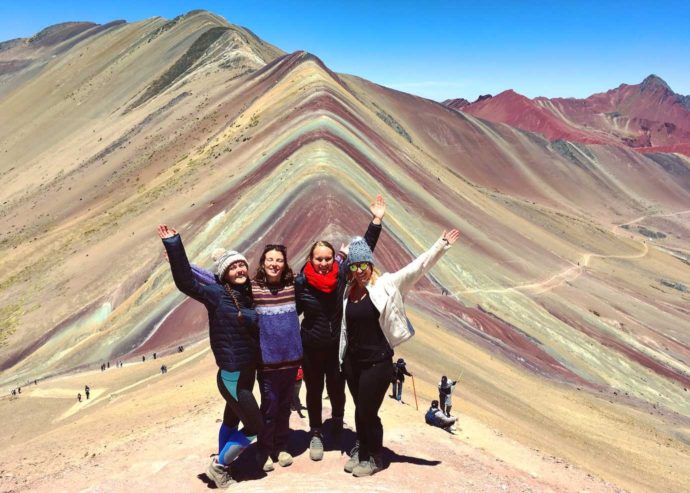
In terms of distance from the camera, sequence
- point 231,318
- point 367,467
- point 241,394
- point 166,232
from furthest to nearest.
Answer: point 367,467, point 241,394, point 231,318, point 166,232

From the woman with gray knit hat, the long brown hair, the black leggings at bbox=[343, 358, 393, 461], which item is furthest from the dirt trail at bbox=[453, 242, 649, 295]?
the long brown hair

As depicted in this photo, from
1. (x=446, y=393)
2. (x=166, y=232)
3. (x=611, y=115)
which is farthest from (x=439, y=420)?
(x=611, y=115)

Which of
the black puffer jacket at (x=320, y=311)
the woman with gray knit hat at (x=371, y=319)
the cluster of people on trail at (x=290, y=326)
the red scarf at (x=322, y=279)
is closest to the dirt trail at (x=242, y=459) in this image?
the cluster of people on trail at (x=290, y=326)

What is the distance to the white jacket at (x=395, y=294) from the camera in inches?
201

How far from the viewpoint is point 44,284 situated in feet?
93.2

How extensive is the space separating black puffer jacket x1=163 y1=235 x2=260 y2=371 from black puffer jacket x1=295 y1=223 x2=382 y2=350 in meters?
0.51

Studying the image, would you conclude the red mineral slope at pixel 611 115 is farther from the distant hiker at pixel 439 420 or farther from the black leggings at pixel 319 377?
the black leggings at pixel 319 377

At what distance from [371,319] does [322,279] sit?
1.99 feet

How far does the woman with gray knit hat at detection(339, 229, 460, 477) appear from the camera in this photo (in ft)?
16.8

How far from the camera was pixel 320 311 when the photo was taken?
5.37 metres

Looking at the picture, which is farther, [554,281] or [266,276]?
[554,281]

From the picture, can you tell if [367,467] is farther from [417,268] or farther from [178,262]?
[178,262]

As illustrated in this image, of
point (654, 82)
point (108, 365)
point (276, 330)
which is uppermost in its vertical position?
point (654, 82)

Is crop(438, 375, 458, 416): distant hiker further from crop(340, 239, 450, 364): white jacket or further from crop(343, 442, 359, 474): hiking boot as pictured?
crop(340, 239, 450, 364): white jacket
